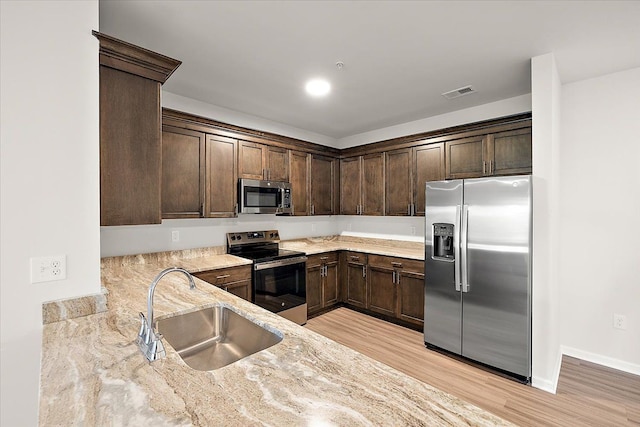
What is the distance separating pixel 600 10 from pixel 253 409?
281 cm

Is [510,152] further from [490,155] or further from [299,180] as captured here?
[299,180]

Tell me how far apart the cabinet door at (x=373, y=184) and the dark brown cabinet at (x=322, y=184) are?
489mm

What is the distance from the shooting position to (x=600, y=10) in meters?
1.82

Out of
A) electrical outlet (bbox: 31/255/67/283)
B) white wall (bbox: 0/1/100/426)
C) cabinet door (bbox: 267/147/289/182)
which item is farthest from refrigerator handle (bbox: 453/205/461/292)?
electrical outlet (bbox: 31/255/67/283)

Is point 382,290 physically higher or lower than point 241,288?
lower

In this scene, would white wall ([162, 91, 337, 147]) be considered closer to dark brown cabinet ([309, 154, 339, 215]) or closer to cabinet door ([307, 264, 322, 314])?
dark brown cabinet ([309, 154, 339, 215])

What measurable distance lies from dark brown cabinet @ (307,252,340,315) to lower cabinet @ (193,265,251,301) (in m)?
0.96

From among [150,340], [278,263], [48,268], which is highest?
[48,268]

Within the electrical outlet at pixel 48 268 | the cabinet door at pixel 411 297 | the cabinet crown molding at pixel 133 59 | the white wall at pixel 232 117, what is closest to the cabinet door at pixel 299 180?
the white wall at pixel 232 117

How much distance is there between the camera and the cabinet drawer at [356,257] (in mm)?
4066

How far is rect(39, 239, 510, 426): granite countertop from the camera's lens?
2.57ft

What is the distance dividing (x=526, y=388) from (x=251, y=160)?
3.48 meters

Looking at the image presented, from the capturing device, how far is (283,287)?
3.43 meters

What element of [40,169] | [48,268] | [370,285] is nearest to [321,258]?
[370,285]
